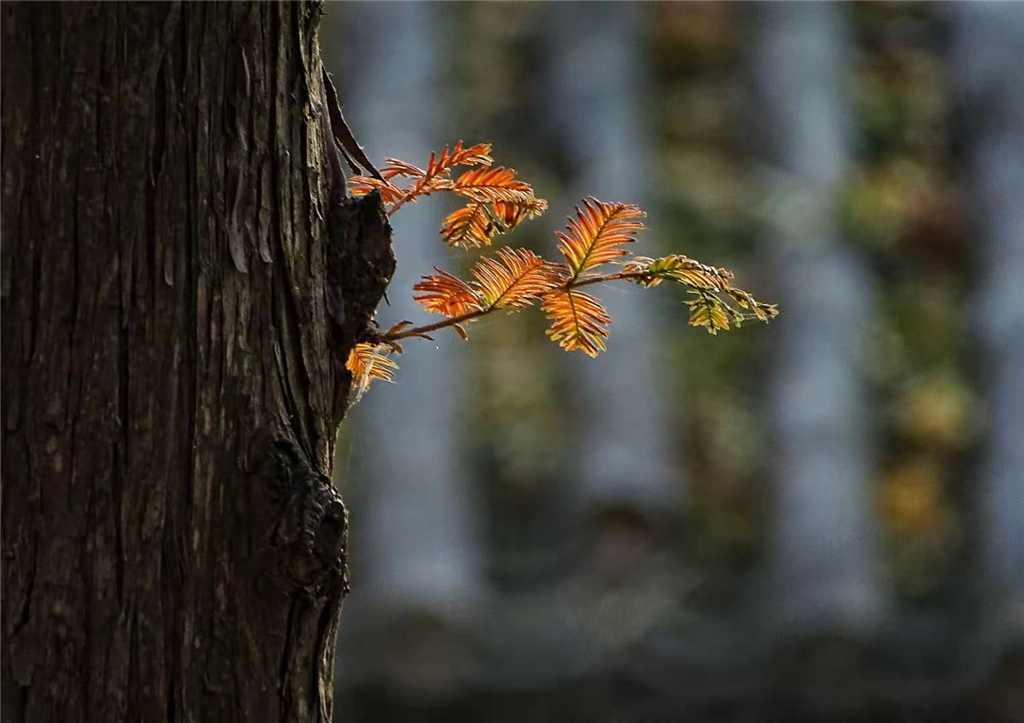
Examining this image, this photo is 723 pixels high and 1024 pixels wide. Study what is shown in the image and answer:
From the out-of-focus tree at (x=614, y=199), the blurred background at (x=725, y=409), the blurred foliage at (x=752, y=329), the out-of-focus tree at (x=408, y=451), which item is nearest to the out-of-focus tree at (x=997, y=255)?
the blurred background at (x=725, y=409)

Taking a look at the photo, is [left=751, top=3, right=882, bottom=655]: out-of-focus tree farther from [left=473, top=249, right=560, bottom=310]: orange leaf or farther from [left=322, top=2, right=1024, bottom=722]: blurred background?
[left=473, top=249, right=560, bottom=310]: orange leaf

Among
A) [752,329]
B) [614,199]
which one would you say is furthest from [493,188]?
[752,329]

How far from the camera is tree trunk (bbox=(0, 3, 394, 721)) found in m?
0.87

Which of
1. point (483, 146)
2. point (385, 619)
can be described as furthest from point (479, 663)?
point (483, 146)

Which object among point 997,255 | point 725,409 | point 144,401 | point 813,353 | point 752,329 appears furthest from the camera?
point 752,329

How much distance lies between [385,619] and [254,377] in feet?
11.3

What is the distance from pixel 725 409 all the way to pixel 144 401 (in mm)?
5350

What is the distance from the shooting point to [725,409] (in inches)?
239

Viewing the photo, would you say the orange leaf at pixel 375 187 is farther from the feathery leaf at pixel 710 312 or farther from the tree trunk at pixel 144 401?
the feathery leaf at pixel 710 312

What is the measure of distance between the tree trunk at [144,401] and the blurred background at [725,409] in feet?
10.6

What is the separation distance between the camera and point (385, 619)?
13.9 feet

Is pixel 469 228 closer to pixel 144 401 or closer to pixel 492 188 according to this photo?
pixel 492 188

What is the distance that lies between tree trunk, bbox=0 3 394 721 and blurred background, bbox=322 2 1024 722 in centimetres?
324

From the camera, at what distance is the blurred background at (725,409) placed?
4.44 metres
